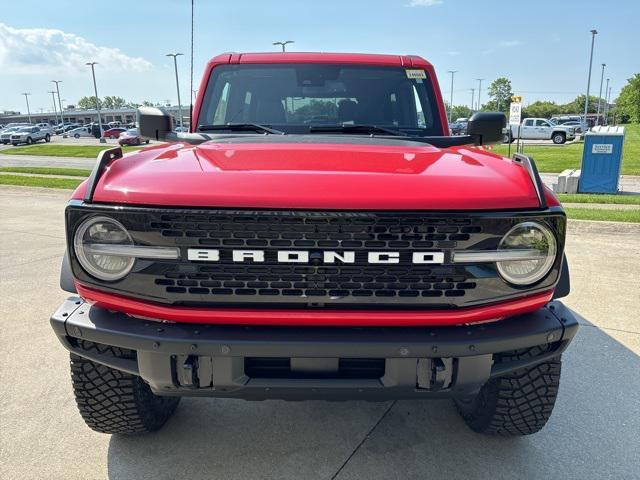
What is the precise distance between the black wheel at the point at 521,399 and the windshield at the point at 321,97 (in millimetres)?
1572

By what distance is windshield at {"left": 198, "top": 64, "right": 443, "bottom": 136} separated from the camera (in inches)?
129

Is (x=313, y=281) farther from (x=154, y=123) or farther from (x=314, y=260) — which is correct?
(x=154, y=123)

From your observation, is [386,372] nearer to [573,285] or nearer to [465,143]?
[465,143]

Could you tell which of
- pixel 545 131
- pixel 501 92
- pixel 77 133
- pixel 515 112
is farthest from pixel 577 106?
pixel 515 112

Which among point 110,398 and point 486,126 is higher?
point 486,126

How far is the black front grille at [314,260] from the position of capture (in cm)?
186

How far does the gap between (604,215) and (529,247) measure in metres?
7.14

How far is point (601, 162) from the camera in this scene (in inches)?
447

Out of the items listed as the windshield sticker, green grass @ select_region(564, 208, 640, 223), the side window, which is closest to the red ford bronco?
the side window

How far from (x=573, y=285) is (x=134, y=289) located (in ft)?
14.6

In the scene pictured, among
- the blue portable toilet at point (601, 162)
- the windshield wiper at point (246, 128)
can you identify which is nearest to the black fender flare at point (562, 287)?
the windshield wiper at point (246, 128)

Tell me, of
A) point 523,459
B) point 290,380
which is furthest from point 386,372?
point 523,459

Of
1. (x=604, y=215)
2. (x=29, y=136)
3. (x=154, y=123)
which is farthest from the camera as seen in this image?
(x=29, y=136)

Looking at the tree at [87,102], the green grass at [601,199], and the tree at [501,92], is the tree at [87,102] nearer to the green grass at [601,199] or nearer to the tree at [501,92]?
the tree at [501,92]
